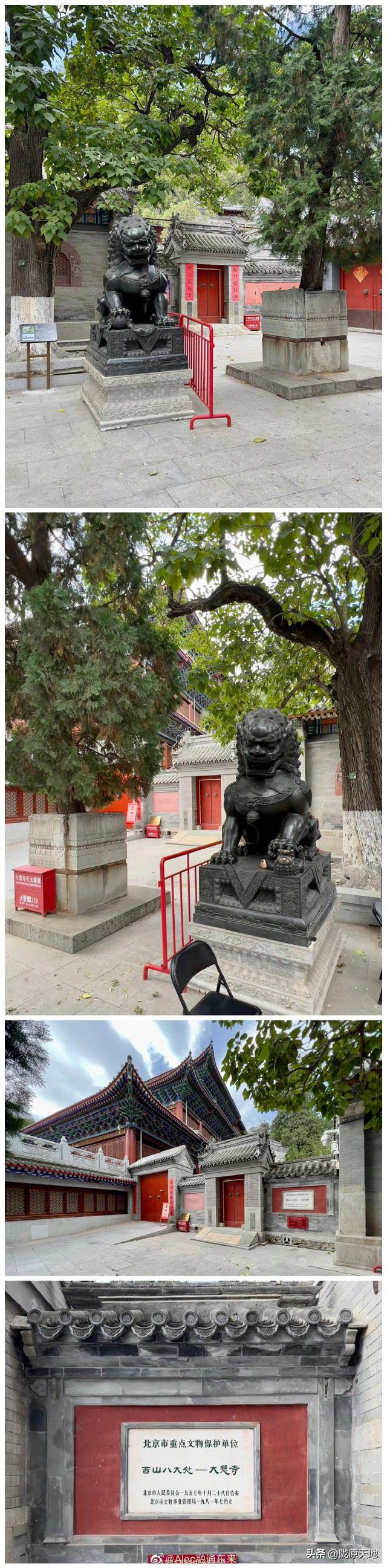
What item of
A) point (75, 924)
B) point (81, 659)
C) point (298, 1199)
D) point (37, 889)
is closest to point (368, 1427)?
point (298, 1199)

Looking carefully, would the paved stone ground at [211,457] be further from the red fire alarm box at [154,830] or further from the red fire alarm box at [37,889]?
the red fire alarm box at [154,830]

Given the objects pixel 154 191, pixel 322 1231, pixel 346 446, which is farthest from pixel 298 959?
pixel 154 191

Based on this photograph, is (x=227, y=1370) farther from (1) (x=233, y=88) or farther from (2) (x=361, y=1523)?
(1) (x=233, y=88)

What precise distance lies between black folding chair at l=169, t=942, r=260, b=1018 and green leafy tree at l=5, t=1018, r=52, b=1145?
0.83 m

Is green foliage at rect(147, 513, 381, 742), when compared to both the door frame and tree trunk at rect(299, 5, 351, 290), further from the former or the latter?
tree trunk at rect(299, 5, 351, 290)

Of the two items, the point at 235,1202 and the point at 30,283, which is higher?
the point at 30,283

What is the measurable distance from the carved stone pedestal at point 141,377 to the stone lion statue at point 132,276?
0.55ft

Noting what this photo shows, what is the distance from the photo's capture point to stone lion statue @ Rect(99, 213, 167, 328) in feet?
20.2

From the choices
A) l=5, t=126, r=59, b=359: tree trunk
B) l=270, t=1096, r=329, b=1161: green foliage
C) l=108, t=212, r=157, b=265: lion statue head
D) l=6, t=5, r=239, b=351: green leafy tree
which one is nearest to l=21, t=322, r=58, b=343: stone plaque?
l=108, t=212, r=157, b=265: lion statue head

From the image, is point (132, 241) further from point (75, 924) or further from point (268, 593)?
point (75, 924)

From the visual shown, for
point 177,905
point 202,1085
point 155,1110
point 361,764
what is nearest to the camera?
point 202,1085

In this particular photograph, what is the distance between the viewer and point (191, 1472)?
393cm

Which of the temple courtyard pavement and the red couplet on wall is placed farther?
the red couplet on wall

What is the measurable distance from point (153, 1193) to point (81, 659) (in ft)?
11.3
